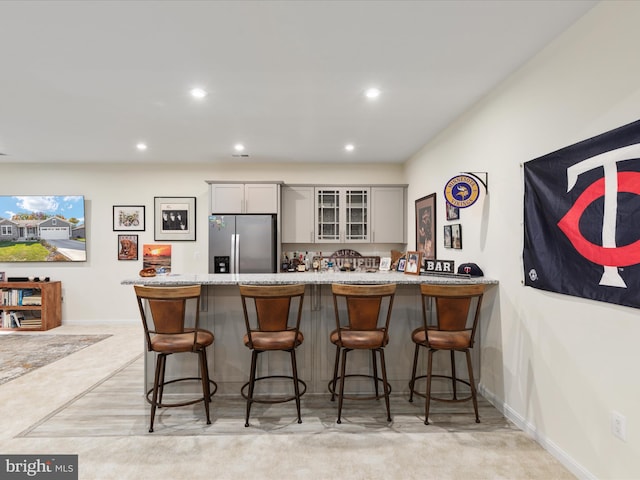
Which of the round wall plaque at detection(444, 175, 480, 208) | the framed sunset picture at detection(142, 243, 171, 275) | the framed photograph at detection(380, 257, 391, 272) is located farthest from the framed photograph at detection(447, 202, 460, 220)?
the framed sunset picture at detection(142, 243, 171, 275)

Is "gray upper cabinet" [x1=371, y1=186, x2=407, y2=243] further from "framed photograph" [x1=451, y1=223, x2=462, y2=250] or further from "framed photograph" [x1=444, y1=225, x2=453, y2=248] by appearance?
"framed photograph" [x1=451, y1=223, x2=462, y2=250]

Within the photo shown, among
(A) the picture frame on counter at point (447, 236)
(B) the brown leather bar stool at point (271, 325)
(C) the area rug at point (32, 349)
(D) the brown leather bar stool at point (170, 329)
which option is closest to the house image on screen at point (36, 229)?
(C) the area rug at point (32, 349)

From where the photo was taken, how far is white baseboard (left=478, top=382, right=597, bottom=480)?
2127 millimetres

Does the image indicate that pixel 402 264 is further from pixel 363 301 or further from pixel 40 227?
Result: pixel 40 227

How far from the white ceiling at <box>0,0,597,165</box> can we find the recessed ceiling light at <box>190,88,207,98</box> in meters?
0.08

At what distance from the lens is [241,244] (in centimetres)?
549

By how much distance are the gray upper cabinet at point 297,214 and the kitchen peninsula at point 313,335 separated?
2676 mm

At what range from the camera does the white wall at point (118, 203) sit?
5996mm

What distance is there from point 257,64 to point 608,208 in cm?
236

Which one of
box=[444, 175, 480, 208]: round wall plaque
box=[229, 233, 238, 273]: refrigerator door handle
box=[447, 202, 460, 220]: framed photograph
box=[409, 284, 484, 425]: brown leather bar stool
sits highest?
box=[444, 175, 480, 208]: round wall plaque

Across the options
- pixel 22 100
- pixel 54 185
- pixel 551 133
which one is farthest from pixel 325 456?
pixel 54 185

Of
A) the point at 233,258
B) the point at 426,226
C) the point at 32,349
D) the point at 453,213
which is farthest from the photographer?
the point at 233,258

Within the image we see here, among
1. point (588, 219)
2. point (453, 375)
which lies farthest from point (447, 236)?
point (588, 219)
